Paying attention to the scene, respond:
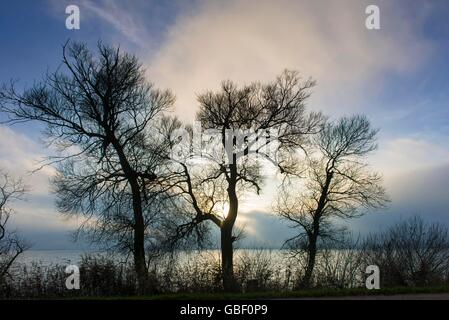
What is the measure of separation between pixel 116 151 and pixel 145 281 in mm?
10339

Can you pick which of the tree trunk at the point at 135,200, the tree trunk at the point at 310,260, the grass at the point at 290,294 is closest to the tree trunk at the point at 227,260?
the tree trunk at the point at 310,260

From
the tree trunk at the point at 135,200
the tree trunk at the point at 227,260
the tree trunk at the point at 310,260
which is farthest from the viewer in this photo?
the tree trunk at the point at 135,200

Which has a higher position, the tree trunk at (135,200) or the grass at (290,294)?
the tree trunk at (135,200)

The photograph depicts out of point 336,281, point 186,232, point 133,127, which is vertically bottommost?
point 336,281

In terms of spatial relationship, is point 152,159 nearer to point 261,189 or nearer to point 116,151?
point 116,151

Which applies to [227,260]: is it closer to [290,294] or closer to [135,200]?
[135,200]

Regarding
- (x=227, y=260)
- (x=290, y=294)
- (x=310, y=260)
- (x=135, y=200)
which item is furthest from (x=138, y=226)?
(x=290, y=294)

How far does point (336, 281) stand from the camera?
18.8m

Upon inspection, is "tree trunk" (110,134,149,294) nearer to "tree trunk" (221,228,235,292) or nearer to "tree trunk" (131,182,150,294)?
"tree trunk" (131,182,150,294)

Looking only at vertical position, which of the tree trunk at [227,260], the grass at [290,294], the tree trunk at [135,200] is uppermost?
the tree trunk at [135,200]

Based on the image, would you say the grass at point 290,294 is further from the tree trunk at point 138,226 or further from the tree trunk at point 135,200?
the tree trunk at point 135,200

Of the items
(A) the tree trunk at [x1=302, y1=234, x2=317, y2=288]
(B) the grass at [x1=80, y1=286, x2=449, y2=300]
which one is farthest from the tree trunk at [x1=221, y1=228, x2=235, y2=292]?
(B) the grass at [x1=80, y1=286, x2=449, y2=300]

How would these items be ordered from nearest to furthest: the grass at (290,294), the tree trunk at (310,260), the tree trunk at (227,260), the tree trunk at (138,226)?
the grass at (290,294) → the tree trunk at (227,260) → the tree trunk at (310,260) → the tree trunk at (138,226)
